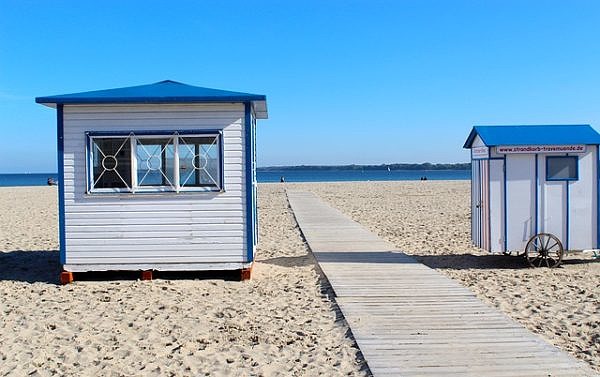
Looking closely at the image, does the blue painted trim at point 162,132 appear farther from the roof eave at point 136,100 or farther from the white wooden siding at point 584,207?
the white wooden siding at point 584,207

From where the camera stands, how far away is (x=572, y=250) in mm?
9914

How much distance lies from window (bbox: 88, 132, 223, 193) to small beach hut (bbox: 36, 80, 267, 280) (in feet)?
0.05

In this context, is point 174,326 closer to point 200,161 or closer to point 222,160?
point 222,160

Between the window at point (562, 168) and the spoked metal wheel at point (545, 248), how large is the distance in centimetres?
95

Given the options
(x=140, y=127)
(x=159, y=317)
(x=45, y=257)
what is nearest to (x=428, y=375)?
(x=159, y=317)

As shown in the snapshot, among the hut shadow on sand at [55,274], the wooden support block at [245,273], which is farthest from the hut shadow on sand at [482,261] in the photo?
the hut shadow on sand at [55,274]

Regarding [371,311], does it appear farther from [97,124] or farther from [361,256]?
[97,124]

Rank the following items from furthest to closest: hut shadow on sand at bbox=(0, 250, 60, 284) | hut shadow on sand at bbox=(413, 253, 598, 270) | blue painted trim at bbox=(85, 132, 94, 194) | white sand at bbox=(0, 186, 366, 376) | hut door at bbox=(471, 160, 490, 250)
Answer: hut shadow on sand at bbox=(413, 253, 598, 270)
hut door at bbox=(471, 160, 490, 250)
hut shadow on sand at bbox=(0, 250, 60, 284)
blue painted trim at bbox=(85, 132, 94, 194)
white sand at bbox=(0, 186, 366, 376)

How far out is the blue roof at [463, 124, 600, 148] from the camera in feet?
31.8

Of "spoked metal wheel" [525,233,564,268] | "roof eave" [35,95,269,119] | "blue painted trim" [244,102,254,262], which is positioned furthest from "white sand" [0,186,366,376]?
"spoked metal wheel" [525,233,564,268]

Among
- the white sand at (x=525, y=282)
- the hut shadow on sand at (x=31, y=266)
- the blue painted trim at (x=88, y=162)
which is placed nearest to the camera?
the white sand at (x=525, y=282)

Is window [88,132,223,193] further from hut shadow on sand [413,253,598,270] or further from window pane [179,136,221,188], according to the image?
hut shadow on sand [413,253,598,270]

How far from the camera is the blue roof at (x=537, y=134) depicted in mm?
9703

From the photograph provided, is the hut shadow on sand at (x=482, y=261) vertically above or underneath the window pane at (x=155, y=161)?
underneath
